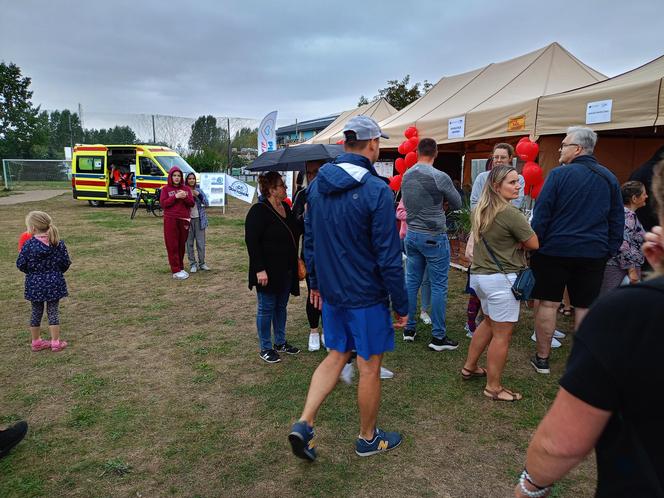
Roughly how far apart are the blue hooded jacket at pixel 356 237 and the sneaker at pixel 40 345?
325 centimetres

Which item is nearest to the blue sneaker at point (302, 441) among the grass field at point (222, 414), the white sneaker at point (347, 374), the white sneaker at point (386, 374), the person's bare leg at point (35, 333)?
the grass field at point (222, 414)

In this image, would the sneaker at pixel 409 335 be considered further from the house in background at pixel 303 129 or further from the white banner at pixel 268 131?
the house in background at pixel 303 129

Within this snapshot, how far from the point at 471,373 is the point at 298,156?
109 inches

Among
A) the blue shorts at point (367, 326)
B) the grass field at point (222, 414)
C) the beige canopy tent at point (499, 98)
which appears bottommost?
the grass field at point (222, 414)

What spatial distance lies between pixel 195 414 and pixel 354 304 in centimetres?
157

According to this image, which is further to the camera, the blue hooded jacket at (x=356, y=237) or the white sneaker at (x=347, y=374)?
the white sneaker at (x=347, y=374)

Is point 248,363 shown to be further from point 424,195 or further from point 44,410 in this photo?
point 424,195

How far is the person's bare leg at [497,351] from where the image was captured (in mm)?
3084

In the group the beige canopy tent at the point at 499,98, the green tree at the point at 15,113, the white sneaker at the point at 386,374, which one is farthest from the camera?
the green tree at the point at 15,113

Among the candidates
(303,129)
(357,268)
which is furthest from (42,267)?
(303,129)

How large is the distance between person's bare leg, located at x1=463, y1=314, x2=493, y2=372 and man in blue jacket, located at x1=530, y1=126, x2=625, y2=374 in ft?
1.97

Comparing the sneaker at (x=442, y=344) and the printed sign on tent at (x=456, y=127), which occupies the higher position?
the printed sign on tent at (x=456, y=127)

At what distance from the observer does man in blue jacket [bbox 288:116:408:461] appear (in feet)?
7.90

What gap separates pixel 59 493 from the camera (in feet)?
7.88
